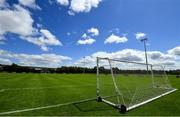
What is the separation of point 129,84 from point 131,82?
426 mm

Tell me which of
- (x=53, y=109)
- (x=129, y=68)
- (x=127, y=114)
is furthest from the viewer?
(x=129, y=68)

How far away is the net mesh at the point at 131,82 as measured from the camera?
9203 mm

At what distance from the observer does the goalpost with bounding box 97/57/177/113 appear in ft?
28.4

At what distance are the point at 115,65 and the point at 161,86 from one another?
9.03 meters

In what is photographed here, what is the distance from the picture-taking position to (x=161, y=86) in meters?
16.5

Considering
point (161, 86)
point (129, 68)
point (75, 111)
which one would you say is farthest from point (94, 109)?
point (161, 86)

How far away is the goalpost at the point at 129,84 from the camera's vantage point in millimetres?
8664

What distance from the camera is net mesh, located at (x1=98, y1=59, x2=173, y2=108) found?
920 centimetres

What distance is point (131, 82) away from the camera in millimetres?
14508

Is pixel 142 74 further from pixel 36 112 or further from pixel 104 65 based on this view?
pixel 36 112

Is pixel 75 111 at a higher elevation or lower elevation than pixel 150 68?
lower

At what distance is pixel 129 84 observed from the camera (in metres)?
14.9

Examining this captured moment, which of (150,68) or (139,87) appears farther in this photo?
(150,68)

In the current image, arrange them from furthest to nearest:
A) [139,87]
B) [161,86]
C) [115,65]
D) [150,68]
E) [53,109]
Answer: [161,86], [150,68], [139,87], [115,65], [53,109]
